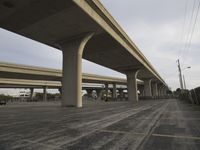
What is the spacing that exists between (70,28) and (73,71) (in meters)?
6.07

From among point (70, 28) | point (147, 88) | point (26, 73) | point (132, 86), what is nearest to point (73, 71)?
point (70, 28)

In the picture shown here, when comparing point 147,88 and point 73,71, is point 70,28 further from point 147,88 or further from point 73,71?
point 147,88

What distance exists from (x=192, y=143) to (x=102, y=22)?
20.8 meters

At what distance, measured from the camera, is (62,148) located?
502 centimetres

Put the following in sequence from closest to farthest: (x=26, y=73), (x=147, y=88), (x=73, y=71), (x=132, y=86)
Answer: (x=73, y=71), (x=26, y=73), (x=132, y=86), (x=147, y=88)

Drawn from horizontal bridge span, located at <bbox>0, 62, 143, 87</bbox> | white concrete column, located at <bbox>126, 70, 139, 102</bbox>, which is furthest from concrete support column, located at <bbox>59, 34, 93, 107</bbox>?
white concrete column, located at <bbox>126, 70, 139, 102</bbox>

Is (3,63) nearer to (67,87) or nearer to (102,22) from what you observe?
(67,87)

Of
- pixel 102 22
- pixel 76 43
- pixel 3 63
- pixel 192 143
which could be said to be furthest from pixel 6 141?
pixel 3 63

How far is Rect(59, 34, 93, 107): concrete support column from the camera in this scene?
86.8 ft

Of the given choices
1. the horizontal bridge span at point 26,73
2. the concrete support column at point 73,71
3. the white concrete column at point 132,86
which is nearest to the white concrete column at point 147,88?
the horizontal bridge span at point 26,73

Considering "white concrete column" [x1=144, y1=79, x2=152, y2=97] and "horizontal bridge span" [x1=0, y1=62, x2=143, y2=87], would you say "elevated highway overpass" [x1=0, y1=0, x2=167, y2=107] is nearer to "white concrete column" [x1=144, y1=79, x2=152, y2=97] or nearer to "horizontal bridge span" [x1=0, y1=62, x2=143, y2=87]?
"horizontal bridge span" [x1=0, y1=62, x2=143, y2=87]

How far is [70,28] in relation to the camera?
2441 cm

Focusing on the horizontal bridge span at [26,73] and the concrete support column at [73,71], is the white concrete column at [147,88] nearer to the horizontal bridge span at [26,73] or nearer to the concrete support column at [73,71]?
the horizontal bridge span at [26,73]

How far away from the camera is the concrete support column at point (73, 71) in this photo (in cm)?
2645
